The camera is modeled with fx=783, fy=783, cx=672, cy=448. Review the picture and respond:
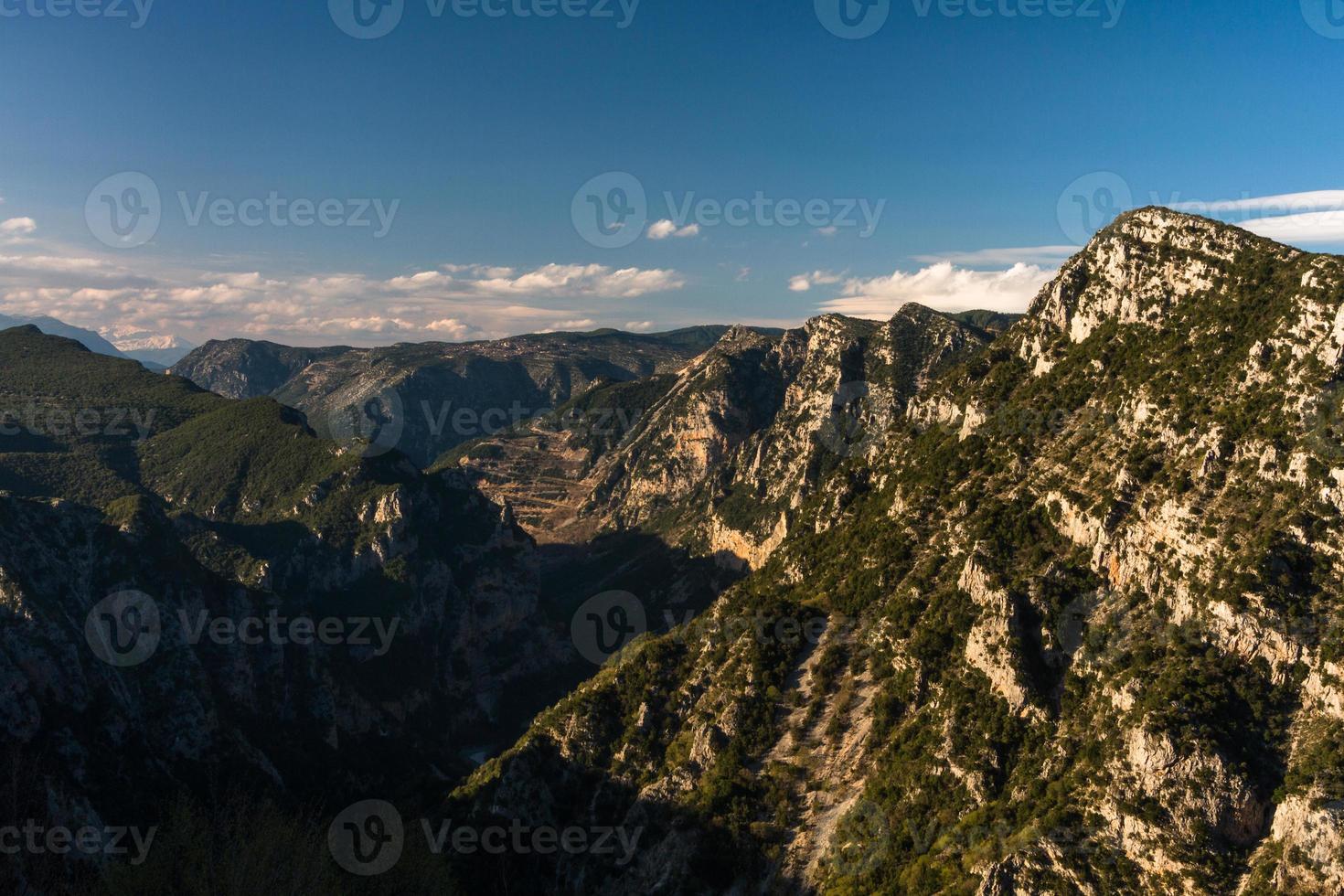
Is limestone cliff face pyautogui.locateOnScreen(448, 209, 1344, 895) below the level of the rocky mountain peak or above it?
below

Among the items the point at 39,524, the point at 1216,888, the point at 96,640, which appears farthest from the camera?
the point at 39,524

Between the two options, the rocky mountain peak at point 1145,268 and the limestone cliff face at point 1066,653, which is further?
the rocky mountain peak at point 1145,268

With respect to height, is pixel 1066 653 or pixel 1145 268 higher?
pixel 1145 268

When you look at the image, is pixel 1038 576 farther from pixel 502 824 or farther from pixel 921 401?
pixel 502 824

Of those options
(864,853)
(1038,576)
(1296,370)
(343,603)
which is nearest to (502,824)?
(864,853)

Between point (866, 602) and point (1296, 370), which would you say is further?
point (866, 602)

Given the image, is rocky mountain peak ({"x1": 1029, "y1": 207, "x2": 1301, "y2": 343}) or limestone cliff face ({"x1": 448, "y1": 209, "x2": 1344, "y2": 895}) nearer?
limestone cliff face ({"x1": 448, "y1": 209, "x2": 1344, "y2": 895})

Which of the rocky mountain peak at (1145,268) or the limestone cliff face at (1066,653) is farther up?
the rocky mountain peak at (1145,268)

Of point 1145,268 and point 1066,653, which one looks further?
point 1145,268
